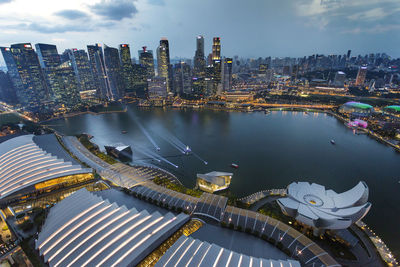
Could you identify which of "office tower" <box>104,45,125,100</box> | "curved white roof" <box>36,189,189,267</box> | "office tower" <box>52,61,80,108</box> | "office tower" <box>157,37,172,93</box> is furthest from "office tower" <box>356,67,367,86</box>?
"office tower" <box>52,61,80,108</box>

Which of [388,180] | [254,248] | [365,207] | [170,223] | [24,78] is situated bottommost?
[388,180]

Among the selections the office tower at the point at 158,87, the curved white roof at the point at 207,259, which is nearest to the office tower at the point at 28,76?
the office tower at the point at 158,87

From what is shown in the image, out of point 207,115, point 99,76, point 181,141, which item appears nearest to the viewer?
point 181,141

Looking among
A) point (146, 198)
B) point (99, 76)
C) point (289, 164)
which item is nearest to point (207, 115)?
point (289, 164)

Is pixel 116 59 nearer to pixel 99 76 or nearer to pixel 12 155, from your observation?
pixel 99 76

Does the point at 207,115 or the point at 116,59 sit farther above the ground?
the point at 116,59

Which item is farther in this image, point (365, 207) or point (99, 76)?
point (99, 76)
